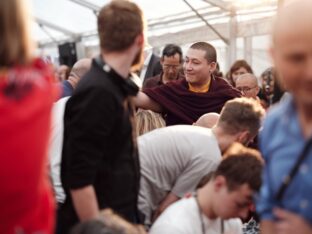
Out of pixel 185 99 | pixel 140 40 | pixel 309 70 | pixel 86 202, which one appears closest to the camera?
pixel 309 70

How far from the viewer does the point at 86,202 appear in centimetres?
161

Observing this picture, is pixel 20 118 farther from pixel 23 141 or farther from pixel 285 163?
pixel 285 163

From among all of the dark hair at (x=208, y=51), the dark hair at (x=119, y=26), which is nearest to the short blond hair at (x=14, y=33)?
the dark hair at (x=119, y=26)

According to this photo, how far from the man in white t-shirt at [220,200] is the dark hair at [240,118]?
0.28 m

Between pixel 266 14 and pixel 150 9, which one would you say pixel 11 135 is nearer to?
pixel 266 14

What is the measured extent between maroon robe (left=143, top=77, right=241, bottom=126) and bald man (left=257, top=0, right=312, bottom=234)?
1726mm

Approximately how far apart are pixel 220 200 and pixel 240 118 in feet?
1.59

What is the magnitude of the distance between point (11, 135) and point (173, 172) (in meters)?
1.39

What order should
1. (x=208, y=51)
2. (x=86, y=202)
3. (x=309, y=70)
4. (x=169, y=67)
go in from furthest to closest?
1. (x=169, y=67)
2. (x=208, y=51)
3. (x=86, y=202)
4. (x=309, y=70)

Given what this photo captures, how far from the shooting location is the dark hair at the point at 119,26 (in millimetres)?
1703

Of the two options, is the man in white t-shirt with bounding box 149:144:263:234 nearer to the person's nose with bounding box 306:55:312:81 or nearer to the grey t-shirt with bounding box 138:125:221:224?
the grey t-shirt with bounding box 138:125:221:224

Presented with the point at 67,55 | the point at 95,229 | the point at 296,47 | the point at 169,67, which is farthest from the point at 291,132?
the point at 67,55

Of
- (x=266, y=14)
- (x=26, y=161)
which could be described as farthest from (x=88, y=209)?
(x=266, y=14)

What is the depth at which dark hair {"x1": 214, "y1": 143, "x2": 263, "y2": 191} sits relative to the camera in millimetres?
1866
